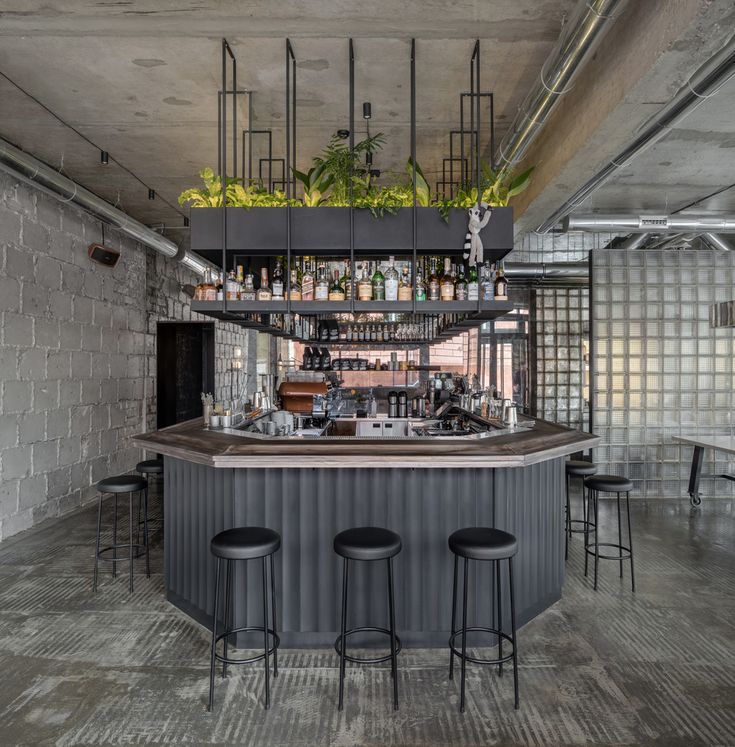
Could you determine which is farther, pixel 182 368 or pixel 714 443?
pixel 182 368

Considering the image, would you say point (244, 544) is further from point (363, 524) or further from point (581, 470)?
point (581, 470)

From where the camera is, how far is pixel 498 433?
363 centimetres

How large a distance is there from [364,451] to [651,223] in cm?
467

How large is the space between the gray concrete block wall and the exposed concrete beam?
4870 millimetres

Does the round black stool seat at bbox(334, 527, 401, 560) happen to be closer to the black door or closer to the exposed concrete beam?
the exposed concrete beam

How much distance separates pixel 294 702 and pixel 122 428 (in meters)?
5.35

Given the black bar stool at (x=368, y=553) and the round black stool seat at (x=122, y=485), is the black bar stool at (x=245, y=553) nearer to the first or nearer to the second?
the black bar stool at (x=368, y=553)

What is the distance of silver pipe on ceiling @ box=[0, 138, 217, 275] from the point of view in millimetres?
4305

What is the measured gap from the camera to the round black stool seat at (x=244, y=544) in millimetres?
2570

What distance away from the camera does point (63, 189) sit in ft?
16.0

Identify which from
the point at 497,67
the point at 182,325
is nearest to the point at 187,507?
the point at 497,67

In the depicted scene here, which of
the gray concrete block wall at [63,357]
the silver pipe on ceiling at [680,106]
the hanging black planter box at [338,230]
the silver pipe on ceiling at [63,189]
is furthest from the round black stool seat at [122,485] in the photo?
the silver pipe on ceiling at [680,106]

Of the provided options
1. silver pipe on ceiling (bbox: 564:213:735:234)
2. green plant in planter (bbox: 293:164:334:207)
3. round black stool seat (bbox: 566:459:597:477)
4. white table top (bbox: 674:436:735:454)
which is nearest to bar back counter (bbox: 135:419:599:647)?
round black stool seat (bbox: 566:459:597:477)

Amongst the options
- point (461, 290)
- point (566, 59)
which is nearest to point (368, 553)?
point (461, 290)
